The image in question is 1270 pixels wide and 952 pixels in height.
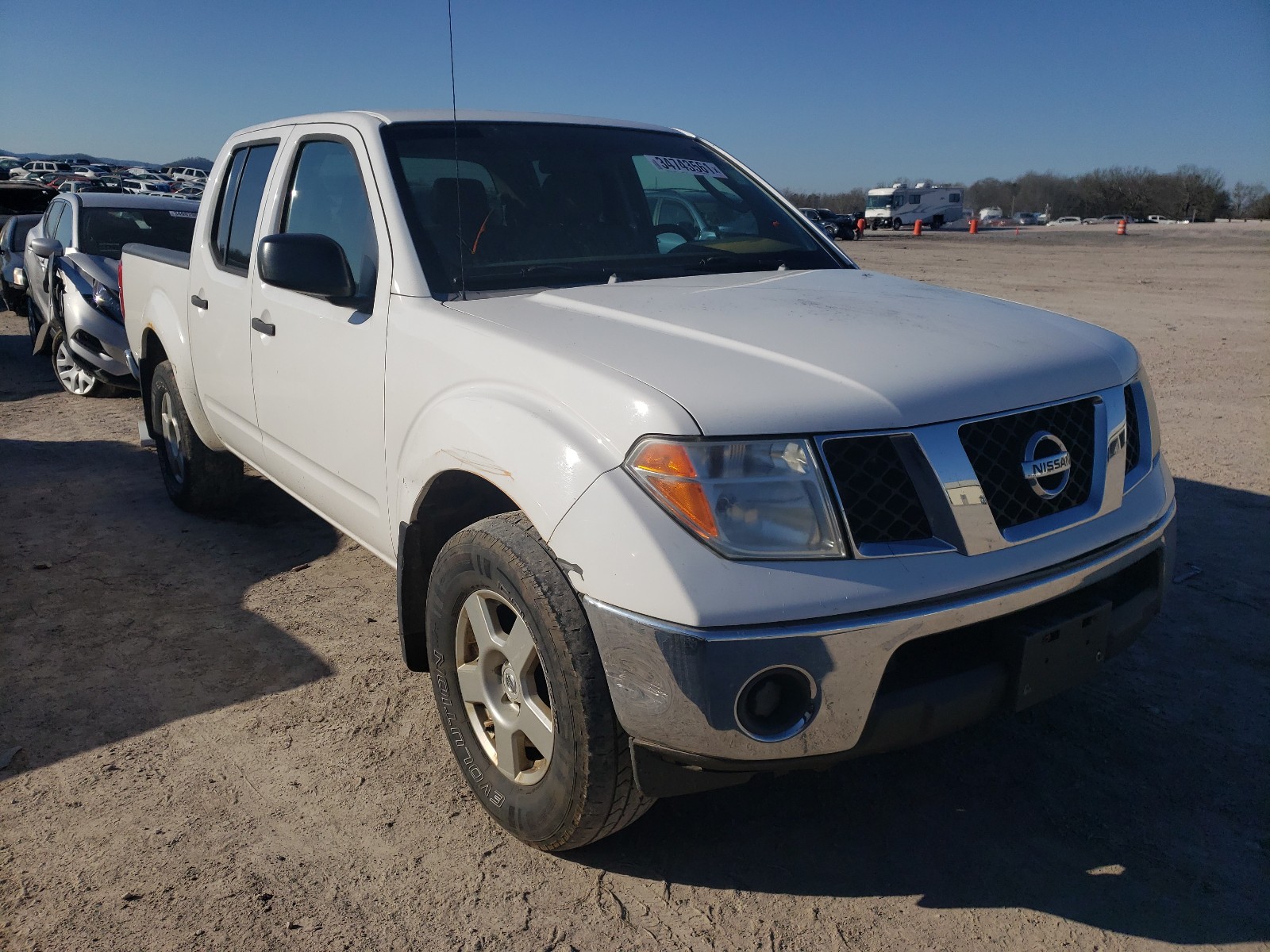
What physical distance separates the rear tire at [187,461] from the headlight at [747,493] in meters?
3.60

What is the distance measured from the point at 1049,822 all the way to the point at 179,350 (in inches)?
167

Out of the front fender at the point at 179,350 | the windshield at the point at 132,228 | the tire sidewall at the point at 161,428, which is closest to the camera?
the front fender at the point at 179,350

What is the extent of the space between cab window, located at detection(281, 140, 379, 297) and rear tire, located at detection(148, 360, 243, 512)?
5.31 feet

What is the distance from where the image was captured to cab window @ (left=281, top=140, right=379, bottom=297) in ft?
10.3

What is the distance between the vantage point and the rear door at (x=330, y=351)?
3.00 meters

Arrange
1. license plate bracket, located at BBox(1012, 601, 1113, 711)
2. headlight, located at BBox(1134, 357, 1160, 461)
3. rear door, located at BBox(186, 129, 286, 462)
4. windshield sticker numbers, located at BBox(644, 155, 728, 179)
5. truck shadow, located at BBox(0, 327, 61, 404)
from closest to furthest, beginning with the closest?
license plate bracket, located at BBox(1012, 601, 1113, 711) → headlight, located at BBox(1134, 357, 1160, 461) → windshield sticker numbers, located at BBox(644, 155, 728, 179) → rear door, located at BBox(186, 129, 286, 462) → truck shadow, located at BBox(0, 327, 61, 404)

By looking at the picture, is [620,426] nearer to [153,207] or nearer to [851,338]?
[851,338]

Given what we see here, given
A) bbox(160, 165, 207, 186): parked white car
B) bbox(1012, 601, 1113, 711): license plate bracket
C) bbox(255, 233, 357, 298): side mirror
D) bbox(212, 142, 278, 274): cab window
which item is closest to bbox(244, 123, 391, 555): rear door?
bbox(255, 233, 357, 298): side mirror

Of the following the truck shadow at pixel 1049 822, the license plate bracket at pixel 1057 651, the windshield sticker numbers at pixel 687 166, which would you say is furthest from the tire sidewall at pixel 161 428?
the license plate bracket at pixel 1057 651

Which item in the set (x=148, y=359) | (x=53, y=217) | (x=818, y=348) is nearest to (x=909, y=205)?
(x=53, y=217)

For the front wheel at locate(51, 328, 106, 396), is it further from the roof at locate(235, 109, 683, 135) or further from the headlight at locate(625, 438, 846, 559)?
the headlight at locate(625, 438, 846, 559)

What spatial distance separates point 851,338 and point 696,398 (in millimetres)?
523

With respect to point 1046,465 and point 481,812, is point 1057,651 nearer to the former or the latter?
point 1046,465

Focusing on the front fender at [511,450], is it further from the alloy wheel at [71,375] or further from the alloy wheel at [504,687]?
the alloy wheel at [71,375]
